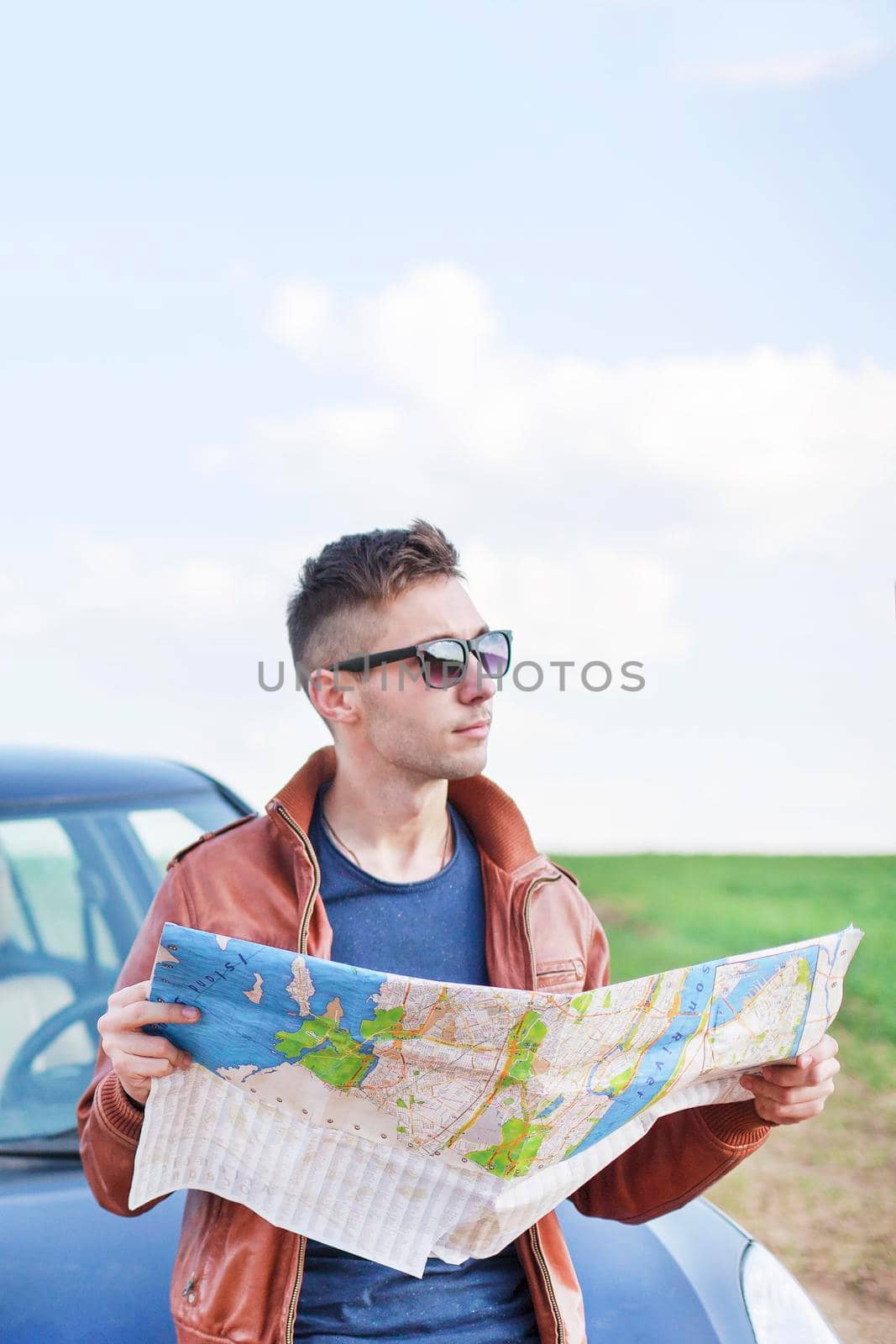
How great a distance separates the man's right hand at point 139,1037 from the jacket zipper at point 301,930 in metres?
0.29

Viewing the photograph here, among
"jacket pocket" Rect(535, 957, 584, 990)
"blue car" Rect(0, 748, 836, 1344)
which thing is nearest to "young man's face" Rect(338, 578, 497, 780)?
"jacket pocket" Rect(535, 957, 584, 990)

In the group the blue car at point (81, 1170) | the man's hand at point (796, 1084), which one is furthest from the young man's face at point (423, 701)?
the blue car at point (81, 1170)

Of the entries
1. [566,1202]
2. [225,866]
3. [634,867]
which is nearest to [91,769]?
[225,866]

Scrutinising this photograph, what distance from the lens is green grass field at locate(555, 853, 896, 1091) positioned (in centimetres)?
757

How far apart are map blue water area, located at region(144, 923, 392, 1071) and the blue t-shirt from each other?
37cm

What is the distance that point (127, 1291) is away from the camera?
2.11 m

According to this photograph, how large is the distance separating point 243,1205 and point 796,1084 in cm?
83

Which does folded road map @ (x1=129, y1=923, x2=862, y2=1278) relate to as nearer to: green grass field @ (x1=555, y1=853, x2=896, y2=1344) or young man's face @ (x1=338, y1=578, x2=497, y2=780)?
young man's face @ (x1=338, y1=578, x2=497, y2=780)

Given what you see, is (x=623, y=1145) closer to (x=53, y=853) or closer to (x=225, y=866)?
(x=225, y=866)

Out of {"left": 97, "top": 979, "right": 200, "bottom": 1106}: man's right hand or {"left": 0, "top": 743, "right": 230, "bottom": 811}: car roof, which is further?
{"left": 0, "top": 743, "right": 230, "bottom": 811}: car roof

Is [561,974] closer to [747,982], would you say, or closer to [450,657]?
[747,982]

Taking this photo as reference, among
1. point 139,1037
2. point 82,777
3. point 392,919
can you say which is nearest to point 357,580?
point 392,919

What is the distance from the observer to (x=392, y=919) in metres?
2.06

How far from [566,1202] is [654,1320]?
1.20 ft
